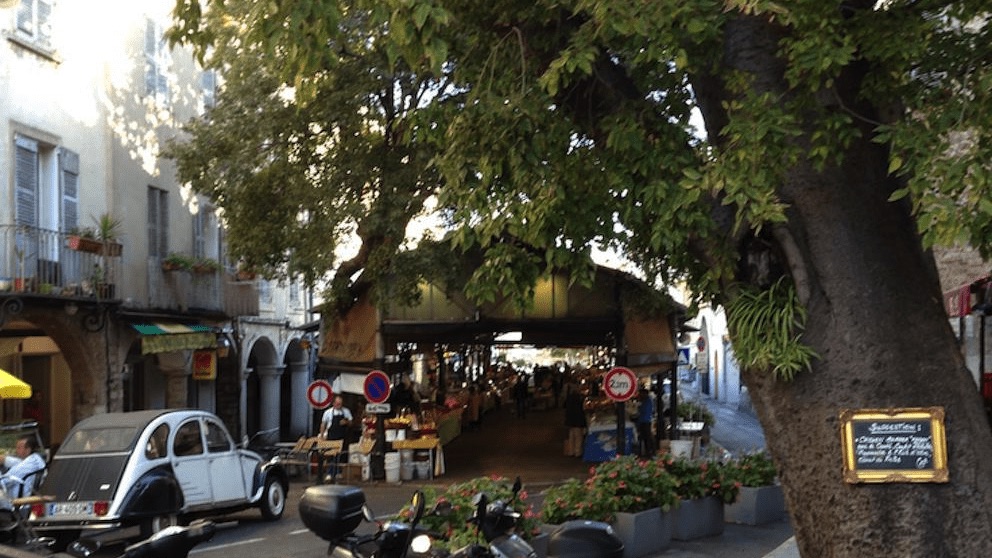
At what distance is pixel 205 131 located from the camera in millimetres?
22625

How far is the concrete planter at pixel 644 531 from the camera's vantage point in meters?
12.4

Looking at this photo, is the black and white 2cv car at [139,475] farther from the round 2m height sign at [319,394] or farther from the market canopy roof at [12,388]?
the round 2m height sign at [319,394]

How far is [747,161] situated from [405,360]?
74.5ft

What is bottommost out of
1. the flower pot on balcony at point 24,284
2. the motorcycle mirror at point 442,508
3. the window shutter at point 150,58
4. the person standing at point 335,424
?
the person standing at point 335,424

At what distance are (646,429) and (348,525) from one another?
2127 cm

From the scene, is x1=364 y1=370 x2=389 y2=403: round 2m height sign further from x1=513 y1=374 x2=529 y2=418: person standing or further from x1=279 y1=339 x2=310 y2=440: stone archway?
x1=279 y1=339 x2=310 y2=440: stone archway

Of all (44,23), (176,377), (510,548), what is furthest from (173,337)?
(510,548)

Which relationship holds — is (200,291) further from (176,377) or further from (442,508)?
(442,508)

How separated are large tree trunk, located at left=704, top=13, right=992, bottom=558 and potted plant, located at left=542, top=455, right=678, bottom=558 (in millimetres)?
5011

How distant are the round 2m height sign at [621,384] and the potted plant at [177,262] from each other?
Result: 10518mm

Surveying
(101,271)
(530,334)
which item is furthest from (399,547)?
(530,334)

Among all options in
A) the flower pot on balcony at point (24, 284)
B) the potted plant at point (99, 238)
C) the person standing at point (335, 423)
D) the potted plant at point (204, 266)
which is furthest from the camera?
the potted plant at point (204, 266)

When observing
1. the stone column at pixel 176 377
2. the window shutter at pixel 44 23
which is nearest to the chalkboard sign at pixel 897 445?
the window shutter at pixel 44 23

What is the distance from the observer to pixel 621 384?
22594 millimetres
